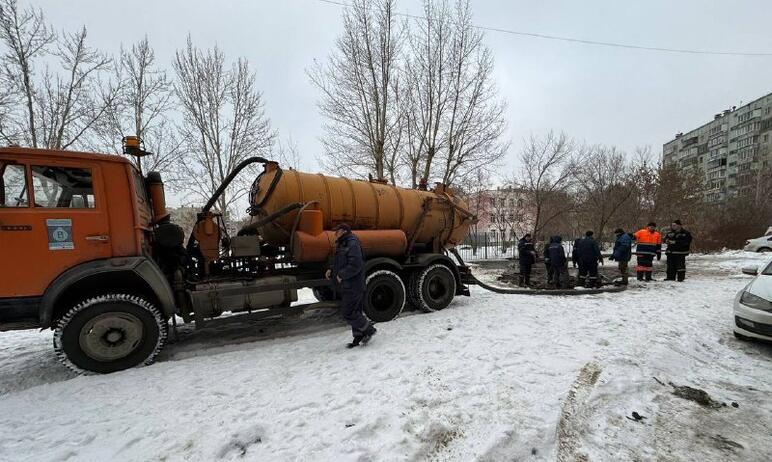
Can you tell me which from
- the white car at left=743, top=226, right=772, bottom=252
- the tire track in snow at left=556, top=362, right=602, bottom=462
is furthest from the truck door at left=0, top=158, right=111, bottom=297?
the white car at left=743, top=226, right=772, bottom=252

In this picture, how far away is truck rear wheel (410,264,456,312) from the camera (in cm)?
705

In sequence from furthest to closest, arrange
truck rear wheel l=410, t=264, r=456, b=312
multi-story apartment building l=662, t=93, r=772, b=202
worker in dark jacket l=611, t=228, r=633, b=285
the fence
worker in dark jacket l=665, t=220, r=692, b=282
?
multi-story apartment building l=662, t=93, r=772, b=202
the fence
worker in dark jacket l=611, t=228, r=633, b=285
worker in dark jacket l=665, t=220, r=692, b=282
truck rear wheel l=410, t=264, r=456, b=312

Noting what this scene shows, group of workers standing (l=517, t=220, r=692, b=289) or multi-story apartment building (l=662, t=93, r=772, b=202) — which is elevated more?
multi-story apartment building (l=662, t=93, r=772, b=202)

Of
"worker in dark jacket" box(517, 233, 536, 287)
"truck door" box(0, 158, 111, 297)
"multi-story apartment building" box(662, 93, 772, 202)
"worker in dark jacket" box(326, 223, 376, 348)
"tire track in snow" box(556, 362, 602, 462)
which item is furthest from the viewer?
"multi-story apartment building" box(662, 93, 772, 202)

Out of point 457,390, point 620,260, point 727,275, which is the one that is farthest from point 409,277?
point 727,275

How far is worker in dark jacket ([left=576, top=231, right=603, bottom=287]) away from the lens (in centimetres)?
948

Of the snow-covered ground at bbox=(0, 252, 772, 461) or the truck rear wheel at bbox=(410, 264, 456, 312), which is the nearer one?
the snow-covered ground at bbox=(0, 252, 772, 461)

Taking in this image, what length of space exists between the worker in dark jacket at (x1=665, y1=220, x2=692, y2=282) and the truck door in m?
12.9

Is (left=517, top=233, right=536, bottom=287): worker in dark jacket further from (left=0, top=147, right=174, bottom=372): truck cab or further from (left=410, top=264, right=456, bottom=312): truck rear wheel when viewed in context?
(left=0, top=147, right=174, bottom=372): truck cab

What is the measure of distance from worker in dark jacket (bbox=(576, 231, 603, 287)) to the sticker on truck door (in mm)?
10757

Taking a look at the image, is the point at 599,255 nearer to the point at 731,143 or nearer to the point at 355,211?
the point at 355,211

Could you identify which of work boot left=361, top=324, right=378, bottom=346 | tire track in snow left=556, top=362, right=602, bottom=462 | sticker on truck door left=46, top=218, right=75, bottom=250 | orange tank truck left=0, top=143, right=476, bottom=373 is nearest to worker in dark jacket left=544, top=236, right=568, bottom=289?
orange tank truck left=0, top=143, right=476, bottom=373

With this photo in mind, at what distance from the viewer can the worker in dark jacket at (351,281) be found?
4.87 metres

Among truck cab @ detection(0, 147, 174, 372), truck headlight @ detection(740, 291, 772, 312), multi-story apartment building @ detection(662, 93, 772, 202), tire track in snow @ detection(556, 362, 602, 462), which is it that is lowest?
tire track in snow @ detection(556, 362, 602, 462)
